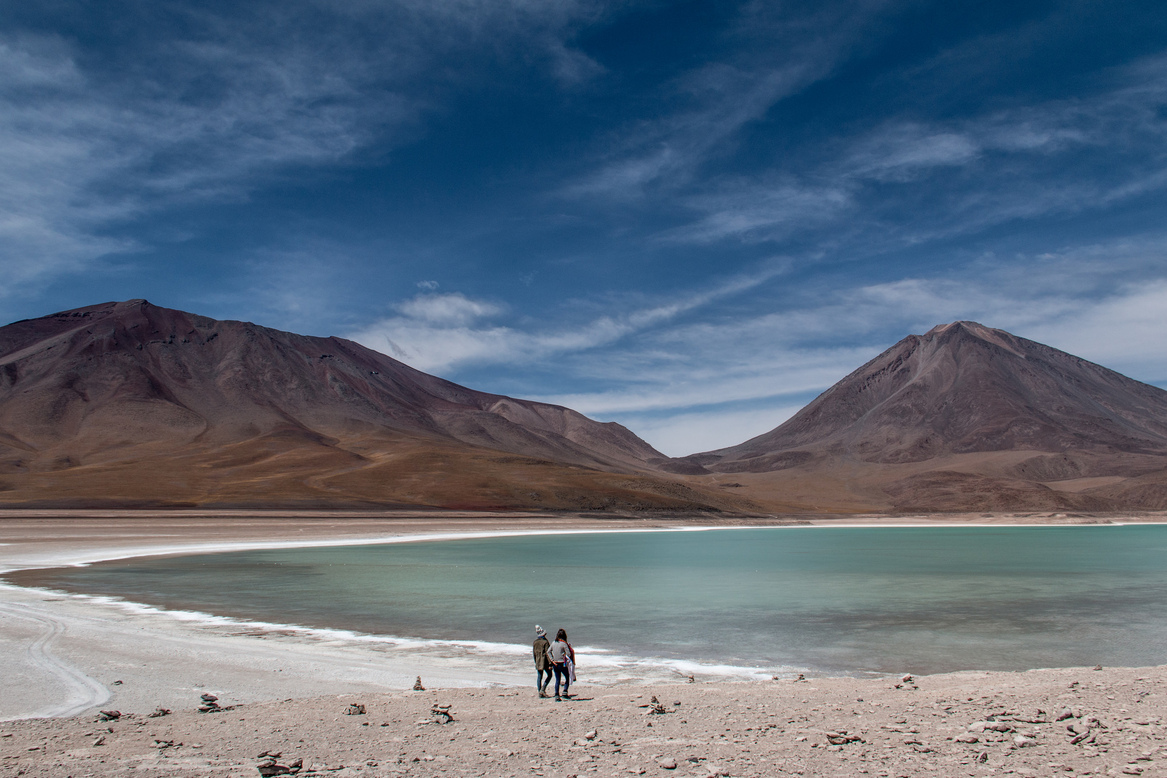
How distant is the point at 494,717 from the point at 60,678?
350 inches

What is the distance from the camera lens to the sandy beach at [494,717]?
860 centimetres

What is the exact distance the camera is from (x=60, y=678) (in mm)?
14172

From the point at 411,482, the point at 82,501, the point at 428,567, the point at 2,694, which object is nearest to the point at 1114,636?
the point at 2,694

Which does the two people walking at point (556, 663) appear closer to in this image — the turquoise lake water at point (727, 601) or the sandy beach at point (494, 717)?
the sandy beach at point (494, 717)

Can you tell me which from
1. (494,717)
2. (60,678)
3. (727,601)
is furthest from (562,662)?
(727,601)

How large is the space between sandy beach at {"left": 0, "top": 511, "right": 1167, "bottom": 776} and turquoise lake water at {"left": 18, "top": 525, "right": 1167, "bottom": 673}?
3511mm

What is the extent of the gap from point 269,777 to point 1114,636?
2094 cm

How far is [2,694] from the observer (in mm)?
12969

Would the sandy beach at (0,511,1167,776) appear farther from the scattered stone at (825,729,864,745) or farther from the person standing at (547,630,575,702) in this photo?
the person standing at (547,630,575,702)

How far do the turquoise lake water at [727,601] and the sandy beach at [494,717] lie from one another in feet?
11.5

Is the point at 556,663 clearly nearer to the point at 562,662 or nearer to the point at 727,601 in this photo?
the point at 562,662

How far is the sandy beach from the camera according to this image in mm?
8602

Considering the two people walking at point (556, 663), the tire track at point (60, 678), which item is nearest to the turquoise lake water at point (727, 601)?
the tire track at point (60, 678)

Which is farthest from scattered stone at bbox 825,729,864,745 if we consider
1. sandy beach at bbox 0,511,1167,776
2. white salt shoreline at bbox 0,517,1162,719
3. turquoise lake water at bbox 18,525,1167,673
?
turquoise lake water at bbox 18,525,1167,673
